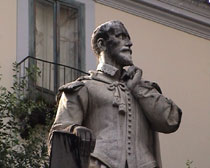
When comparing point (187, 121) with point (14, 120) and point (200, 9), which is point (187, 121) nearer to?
point (200, 9)

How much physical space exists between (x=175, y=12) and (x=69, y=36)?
258 centimetres

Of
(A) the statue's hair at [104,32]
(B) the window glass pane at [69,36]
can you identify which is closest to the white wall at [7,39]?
(B) the window glass pane at [69,36]

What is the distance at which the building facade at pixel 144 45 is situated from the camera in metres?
23.3

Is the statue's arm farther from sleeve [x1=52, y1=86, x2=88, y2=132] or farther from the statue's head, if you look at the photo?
sleeve [x1=52, y1=86, x2=88, y2=132]

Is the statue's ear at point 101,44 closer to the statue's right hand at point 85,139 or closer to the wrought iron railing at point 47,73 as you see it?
the statue's right hand at point 85,139

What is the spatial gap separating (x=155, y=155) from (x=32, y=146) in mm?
7576

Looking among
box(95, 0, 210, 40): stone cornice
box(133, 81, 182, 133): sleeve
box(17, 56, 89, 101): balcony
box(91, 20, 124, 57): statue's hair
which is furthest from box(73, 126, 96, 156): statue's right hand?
box(95, 0, 210, 40): stone cornice

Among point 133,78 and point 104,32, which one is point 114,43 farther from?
point 133,78

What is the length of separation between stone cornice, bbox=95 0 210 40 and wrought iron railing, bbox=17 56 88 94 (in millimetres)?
2159

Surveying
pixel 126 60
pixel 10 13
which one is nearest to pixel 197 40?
pixel 10 13

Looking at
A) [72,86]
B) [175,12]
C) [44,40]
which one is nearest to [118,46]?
[72,86]

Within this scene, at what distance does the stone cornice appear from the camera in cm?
2559

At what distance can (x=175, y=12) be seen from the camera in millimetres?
26234

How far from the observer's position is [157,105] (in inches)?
446
